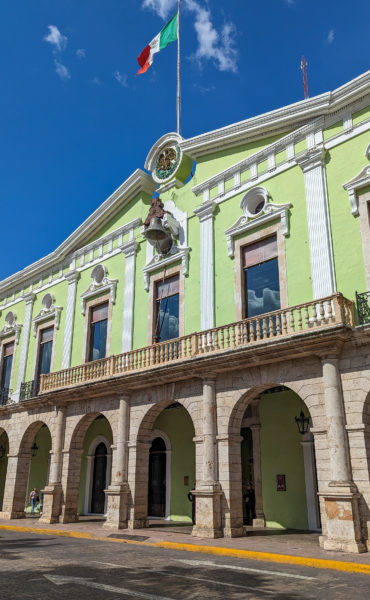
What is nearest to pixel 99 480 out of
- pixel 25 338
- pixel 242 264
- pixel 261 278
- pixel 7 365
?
pixel 25 338

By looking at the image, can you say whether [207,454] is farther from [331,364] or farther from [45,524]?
[45,524]

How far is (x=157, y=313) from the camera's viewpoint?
18.4 metres

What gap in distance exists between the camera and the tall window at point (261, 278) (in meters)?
15.0

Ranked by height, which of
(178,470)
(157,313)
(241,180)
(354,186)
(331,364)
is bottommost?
(178,470)

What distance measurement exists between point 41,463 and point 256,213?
1632 centimetres

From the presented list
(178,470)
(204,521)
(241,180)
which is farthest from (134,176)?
(204,521)

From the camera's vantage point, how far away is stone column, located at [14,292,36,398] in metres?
23.8

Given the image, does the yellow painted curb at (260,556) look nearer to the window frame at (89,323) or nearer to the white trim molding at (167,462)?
the white trim molding at (167,462)

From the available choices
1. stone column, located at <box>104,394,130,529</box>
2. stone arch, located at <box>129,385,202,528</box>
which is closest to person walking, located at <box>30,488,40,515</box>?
stone column, located at <box>104,394,130,529</box>

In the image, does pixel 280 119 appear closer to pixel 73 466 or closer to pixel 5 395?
pixel 73 466

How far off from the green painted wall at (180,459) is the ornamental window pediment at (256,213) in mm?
6597

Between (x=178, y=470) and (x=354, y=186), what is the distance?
37.5ft

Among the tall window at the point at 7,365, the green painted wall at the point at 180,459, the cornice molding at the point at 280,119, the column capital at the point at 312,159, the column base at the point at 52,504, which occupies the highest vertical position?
the cornice molding at the point at 280,119

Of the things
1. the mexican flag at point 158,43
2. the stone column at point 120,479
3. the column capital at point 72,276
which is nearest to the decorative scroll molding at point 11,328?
the column capital at point 72,276
